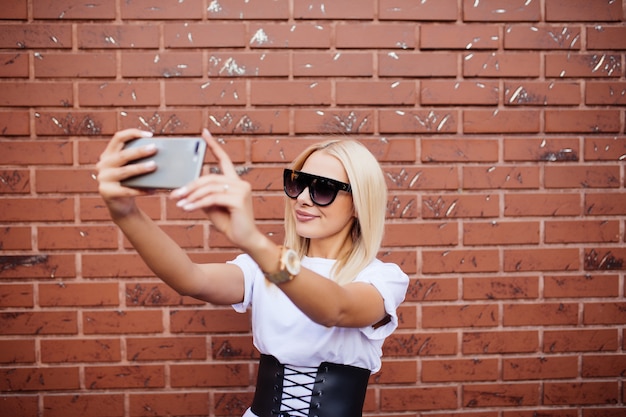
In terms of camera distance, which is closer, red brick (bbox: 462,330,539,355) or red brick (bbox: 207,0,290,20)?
red brick (bbox: 207,0,290,20)

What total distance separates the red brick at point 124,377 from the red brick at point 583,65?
2.14m

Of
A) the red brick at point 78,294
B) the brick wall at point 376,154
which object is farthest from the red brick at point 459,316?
the red brick at point 78,294

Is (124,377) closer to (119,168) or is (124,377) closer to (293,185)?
(293,185)

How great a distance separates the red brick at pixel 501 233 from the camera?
7.02 feet

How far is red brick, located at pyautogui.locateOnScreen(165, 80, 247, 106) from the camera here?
2061mm

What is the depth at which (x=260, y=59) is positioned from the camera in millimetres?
2062

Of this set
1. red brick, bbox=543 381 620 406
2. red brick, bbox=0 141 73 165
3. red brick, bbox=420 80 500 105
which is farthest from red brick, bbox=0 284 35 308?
red brick, bbox=543 381 620 406

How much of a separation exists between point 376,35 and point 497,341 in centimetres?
143

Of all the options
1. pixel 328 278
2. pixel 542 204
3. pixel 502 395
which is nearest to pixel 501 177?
pixel 542 204

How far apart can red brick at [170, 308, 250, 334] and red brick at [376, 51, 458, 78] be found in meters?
1.21

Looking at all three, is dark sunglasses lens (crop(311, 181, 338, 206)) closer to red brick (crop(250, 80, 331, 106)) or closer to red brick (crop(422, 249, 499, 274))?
red brick (crop(250, 80, 331, 106))

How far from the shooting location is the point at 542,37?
213 cm

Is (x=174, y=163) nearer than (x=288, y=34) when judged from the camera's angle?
Yes

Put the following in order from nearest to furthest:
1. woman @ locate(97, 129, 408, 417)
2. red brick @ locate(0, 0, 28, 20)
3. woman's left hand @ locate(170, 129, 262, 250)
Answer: woman's left hand @ locate(170, 129, 262, 250), woman @ locate(97, 129, 408, 417), red brick @ locate(0, 0, 28, 20)
